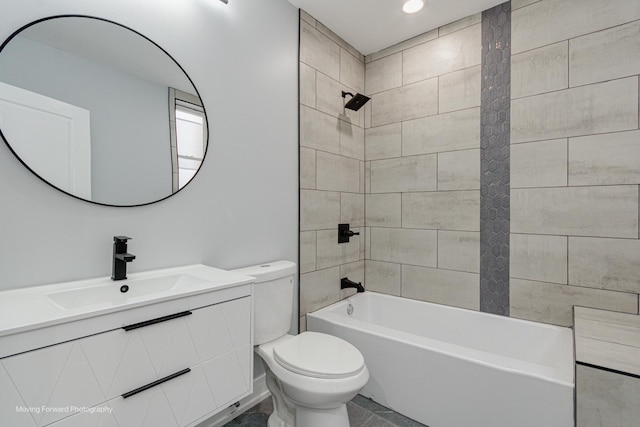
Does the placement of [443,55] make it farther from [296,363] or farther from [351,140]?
[296,363]

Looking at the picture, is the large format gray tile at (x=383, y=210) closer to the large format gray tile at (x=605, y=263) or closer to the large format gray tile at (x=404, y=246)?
the large format gray tile at (x=404, y=246)

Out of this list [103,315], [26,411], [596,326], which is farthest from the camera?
[596,326]

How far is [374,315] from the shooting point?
2.68 m

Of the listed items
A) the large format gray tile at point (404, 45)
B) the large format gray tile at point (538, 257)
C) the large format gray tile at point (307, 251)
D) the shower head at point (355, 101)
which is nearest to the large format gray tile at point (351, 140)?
the shower head at point (355, 101)

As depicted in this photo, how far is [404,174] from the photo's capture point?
2611mm

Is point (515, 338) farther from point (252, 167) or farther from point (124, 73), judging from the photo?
point (124, 73)

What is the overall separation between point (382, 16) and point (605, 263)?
220 centimetres

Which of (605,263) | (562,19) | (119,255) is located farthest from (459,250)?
(119,255)

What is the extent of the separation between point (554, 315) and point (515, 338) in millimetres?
285

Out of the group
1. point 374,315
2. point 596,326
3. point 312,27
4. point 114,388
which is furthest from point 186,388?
point 312,27

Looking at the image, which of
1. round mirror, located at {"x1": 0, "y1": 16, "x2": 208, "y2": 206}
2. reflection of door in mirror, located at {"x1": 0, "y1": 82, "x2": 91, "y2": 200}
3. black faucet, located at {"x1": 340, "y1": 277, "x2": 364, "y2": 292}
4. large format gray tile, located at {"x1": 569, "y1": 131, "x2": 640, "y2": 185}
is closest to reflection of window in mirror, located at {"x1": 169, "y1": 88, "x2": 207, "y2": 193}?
round mirror, located at {"x1": 0, "y1": 16, "x2": 208, "y2": 206}

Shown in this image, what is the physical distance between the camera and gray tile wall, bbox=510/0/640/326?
5.74 feet

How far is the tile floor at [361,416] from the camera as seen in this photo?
1.77 m

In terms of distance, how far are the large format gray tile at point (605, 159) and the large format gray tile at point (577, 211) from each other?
0.18 ft
